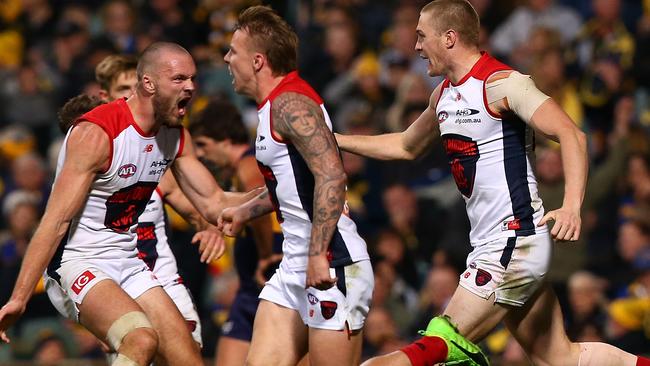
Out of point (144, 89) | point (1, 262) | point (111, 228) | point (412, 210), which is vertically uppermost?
point (144, 89)

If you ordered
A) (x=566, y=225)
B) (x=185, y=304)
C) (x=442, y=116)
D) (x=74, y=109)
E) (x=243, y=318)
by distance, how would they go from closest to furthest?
1. (x=566, y=225)
2. (x=442, y=116)
3. (x=74, y=109)
4. (x=185, y=304)
5. (x=243, y=318)

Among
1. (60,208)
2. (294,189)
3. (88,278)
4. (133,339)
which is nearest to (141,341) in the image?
(133,339)

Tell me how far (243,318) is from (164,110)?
2.13 m

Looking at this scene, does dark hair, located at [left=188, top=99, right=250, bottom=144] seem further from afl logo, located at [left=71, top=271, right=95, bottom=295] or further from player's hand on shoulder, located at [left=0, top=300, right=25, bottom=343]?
player's hand on shoulder, located at [left=0, top=300, right=25, bottom=343]

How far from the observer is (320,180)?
6.11 meters

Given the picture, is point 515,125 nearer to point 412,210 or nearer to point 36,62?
point 412,210

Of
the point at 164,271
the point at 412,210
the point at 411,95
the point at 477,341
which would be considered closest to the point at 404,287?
the point at 412,210

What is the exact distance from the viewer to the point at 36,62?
15.3 metres

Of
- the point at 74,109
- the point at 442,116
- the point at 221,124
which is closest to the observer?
the point at 442,116

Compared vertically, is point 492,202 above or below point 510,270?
above

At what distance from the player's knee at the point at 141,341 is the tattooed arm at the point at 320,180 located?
2.92 feet

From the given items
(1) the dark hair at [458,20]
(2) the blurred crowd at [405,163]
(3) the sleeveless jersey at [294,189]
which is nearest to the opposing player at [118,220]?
(3) the sleeveless jersey at [294,189]

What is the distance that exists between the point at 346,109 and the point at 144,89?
6052mm

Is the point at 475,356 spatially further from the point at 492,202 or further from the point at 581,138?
the point at 581,138
